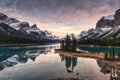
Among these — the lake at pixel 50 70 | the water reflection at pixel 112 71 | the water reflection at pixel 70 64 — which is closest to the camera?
the water reflection at pixel 112 71

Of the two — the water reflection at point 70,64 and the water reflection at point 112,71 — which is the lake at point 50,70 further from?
the water reflection at point 112,71

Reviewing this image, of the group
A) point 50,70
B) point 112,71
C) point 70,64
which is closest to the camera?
point 112,71

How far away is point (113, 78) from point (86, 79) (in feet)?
29.6

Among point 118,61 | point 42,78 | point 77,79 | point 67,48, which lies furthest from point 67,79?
point 67,48

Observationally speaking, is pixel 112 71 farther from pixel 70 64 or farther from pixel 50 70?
pixel 70 64

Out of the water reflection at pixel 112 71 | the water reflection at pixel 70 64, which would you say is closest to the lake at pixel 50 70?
the water reflection at pixel 70 64

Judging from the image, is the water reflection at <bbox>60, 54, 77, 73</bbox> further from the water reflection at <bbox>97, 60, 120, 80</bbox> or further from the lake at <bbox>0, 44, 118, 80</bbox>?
the water reflection at <bbox>97, 60, 120, 80</bbox>

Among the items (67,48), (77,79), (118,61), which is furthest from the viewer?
(67,48)

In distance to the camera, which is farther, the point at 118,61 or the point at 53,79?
the point at 118,61

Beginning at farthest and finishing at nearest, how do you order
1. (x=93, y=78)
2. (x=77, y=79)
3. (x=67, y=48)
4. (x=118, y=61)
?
(x=67, y=48) → (x=118, y=61) → (x=93, y=78) → (x=77, y=79)

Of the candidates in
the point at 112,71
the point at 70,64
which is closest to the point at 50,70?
the point at 70,64

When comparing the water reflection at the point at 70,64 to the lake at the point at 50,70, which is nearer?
the lake at the point at 50,70

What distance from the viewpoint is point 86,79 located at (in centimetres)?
6625

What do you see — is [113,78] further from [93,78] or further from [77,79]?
[77,79]
